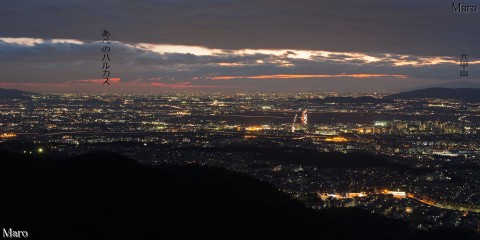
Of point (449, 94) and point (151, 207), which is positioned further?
point (449, 94)

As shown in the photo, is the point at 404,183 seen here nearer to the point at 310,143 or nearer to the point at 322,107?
the point at 310,143

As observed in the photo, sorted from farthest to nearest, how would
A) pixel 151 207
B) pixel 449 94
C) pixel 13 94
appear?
pixel 449 94 → pixel 13 94 → pixel 151 207

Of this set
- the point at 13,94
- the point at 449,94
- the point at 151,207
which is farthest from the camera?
the point at 449,94

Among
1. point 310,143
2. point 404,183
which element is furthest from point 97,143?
A: point 404,183

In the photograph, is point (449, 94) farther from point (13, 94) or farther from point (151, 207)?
point (151, 207)

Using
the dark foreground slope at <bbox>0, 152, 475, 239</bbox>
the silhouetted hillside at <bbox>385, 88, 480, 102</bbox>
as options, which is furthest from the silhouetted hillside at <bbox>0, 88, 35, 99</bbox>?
the dark foreground slope at <bbox>0, 152, 475, 239</bbox>

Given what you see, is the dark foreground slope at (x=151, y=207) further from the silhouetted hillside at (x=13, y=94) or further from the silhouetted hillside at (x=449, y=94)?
the silhouetted hillside at (x=13, y=94)

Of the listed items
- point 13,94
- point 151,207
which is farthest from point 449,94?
point 151,207

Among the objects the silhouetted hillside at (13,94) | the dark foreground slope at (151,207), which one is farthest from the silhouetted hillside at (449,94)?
the dark foreground slope at (151,207)
